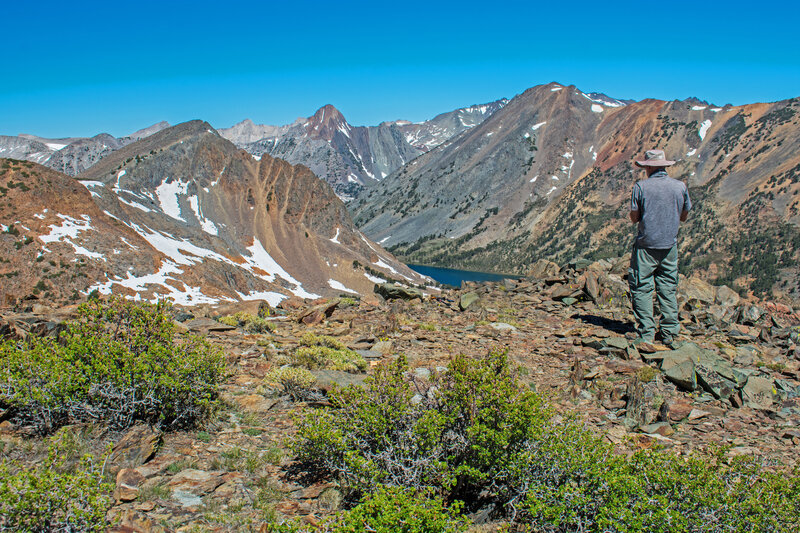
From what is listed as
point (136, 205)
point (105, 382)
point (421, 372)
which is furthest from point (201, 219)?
point (105, 382)

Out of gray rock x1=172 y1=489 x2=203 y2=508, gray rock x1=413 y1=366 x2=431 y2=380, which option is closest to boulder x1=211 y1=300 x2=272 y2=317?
gray rock x1=413 y1=366 x2=431 y2=380

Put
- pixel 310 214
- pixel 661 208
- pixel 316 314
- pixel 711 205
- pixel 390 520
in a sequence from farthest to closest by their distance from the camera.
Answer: pixel 711 205, pixel 310 214, pixel 316 314, pixel 661 208, pixel 390 520

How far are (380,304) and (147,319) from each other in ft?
30.2

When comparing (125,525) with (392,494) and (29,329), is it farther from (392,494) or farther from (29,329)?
(29,329)

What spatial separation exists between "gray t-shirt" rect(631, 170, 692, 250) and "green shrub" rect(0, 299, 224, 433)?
25.7 ft

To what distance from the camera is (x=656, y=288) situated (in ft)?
30.8

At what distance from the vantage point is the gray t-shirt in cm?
883

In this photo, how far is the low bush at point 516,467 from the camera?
3.42 metres

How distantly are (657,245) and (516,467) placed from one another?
22.0ft

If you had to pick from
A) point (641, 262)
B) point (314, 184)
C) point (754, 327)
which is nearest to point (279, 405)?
point (641, 262)

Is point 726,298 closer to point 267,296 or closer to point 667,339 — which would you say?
point 667,339

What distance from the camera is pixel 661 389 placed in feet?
23.1

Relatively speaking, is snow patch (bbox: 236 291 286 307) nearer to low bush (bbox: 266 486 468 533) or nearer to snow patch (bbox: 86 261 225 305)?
snow patch (bbox: 86 261 225 305)

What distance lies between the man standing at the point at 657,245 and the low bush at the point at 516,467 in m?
4.77
